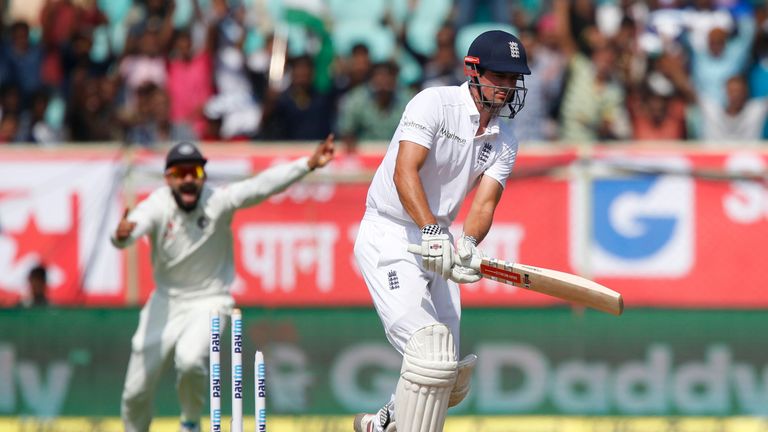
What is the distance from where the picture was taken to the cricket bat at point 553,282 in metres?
5.72

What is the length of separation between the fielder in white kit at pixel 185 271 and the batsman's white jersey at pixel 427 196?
153cm

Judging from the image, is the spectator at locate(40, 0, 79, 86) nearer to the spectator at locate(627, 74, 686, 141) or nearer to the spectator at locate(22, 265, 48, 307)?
the spectator at locate(22, 265, 48, 307)

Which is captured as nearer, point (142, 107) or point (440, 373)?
point (440, 373)

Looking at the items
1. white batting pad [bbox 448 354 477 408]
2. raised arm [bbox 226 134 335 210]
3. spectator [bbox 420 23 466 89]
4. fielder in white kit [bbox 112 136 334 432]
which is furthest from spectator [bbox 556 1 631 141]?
white batting pad [bbox 448 354 477 408]

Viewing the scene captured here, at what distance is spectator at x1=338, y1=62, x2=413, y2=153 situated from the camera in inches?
443

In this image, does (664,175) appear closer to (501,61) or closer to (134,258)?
(134,258)

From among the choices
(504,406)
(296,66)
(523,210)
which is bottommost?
(504,406)

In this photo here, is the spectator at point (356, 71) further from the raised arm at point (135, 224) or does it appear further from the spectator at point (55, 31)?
the raised arm at point (135, 224)

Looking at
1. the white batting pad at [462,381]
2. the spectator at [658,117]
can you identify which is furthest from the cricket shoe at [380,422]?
the spectator at [658,117]

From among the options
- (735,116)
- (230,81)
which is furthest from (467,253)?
(230,81)

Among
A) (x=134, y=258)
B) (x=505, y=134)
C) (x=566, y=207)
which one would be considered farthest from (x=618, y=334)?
(x=134, y=258)

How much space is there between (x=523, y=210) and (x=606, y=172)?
0.67m

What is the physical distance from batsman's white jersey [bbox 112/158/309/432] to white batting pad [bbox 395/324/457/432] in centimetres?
210

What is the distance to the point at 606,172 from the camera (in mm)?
10438
